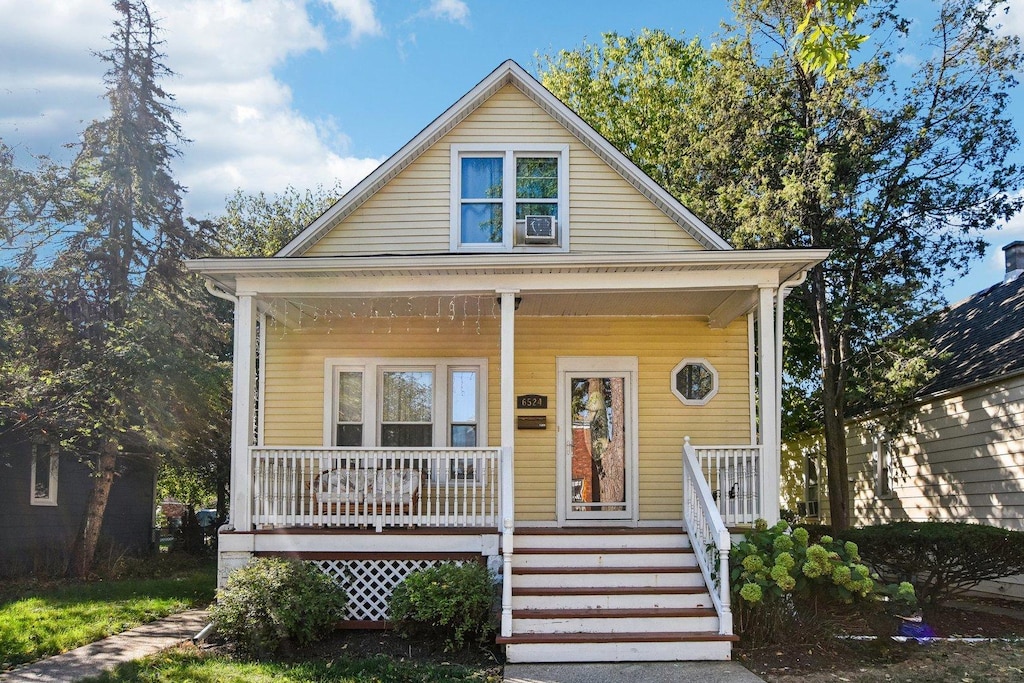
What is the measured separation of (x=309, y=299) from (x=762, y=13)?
32.3 ft

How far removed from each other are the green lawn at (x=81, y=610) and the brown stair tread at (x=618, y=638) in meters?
4.37

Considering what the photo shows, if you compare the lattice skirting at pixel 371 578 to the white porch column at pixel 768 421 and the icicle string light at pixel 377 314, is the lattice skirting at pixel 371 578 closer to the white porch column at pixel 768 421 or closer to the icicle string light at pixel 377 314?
the icicle string light at pixel 377 314

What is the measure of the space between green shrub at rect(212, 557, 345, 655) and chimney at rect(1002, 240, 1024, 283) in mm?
15146

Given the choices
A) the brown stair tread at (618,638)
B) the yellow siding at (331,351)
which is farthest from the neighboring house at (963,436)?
the yellow siding at (331,351)

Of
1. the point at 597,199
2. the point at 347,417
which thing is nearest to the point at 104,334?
the point at 347,417

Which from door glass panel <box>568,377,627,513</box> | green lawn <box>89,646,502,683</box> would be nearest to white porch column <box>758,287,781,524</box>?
door glass panel <box>568,377,627,513</box>

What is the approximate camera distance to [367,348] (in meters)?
11.8

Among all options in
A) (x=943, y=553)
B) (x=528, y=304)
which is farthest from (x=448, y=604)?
(x=943, y=553)

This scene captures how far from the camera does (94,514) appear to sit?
16016 millimetres

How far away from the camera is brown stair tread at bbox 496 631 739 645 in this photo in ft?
26.3

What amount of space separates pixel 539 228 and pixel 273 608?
5680mm

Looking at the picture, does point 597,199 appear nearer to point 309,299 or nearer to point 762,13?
point 309,299

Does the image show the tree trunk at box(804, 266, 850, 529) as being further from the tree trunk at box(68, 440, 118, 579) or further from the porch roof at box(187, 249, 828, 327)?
the tree trunk at box(68, 440, 118, 579)

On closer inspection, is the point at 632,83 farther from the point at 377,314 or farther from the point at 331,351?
the point at 331,351
